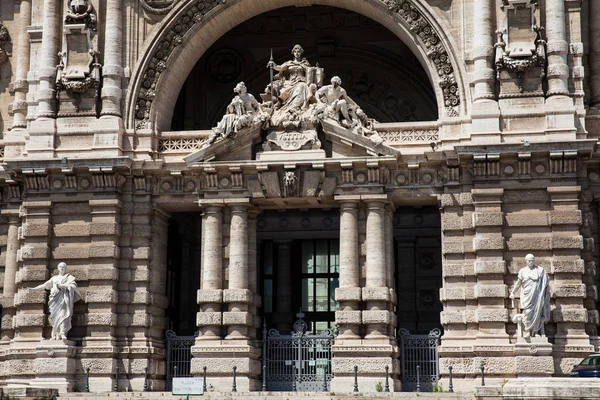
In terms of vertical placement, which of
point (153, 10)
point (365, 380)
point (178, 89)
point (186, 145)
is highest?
point (153, 10)

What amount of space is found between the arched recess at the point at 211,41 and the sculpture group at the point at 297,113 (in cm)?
256

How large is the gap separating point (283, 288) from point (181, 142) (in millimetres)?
7973

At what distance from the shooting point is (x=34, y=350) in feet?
97.2

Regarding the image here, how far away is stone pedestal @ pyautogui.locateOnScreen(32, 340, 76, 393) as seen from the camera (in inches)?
1138

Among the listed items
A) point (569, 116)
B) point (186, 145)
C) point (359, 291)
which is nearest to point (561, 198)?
point (569, 116)

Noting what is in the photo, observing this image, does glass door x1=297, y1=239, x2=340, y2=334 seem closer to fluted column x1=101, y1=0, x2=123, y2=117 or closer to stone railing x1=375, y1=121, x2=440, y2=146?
stone railing x1=375, y1=121, x2=440, y2=146

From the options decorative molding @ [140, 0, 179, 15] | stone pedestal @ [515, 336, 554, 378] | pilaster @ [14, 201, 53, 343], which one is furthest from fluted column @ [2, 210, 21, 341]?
stone pedestal @ [515, 336, 554, 378]

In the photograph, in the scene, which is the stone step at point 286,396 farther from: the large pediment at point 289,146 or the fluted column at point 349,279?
the large pediment at point 289,146

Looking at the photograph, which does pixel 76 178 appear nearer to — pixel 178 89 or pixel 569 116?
pixel 178 89

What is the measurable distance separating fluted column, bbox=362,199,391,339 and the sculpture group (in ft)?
8.33

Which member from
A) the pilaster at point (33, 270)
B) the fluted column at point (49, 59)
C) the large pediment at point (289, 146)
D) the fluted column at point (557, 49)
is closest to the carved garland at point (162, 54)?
the large pediment at point (289, 146)

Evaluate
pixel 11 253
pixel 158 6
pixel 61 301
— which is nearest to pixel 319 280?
pixel 61 301

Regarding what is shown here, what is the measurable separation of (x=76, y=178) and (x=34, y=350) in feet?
18.0

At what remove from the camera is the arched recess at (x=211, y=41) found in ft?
99.7
